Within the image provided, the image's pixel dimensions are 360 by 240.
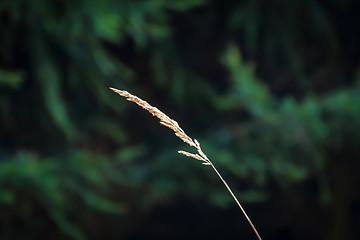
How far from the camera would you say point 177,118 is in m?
4.12

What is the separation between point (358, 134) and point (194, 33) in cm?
166

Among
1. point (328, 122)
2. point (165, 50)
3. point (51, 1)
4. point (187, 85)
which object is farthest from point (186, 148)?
point (51, 1)

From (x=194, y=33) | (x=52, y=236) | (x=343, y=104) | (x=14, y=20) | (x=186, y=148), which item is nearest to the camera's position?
(x=14, y=20)

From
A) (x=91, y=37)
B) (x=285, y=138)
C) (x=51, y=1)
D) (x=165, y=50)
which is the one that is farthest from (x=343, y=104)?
(x=51, y=1)

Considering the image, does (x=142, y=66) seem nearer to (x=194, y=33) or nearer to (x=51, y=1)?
(x=194, y=33)

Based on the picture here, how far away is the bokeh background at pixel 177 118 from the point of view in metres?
2.65

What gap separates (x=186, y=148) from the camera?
3.43m

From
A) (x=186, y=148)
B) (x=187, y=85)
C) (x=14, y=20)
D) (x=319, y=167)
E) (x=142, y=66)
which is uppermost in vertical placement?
(x=142, y=66)

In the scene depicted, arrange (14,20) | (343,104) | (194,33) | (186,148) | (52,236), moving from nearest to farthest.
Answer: (14,20), (52,236), (343,104), (186,148), (194,33)

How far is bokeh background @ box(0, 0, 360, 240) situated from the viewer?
2652 mm

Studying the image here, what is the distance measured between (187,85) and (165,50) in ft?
1.04

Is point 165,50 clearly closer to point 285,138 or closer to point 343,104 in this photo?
point 285,138

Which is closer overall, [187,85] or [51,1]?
[51,1]

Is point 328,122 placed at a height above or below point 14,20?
below
